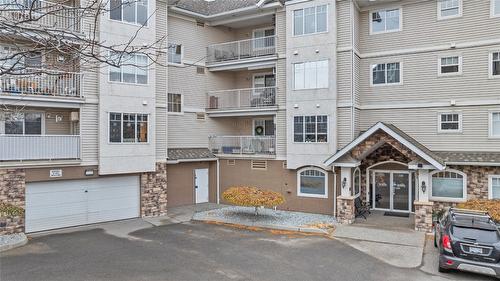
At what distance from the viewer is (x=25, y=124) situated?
16.1 metres

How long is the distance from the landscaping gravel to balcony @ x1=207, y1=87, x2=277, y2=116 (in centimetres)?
583

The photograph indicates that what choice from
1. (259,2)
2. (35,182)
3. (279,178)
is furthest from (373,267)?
(259,2)

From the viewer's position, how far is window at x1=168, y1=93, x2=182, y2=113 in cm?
2105

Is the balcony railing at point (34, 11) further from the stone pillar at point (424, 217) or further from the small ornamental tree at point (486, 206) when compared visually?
the small ornamental tree at point (486, 206)

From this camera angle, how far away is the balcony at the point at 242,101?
21.1 metres

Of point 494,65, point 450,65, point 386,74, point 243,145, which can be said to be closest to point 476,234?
point 494,65

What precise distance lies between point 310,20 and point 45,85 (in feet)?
43.3

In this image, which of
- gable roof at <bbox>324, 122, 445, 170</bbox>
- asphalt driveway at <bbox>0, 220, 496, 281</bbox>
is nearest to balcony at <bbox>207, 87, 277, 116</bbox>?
A: gable roof at <bbox>324, 122, 445, 170</bbox>

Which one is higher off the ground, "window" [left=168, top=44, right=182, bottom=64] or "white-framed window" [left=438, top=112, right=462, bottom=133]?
"window" [left=168, top=44, right=182, bottom=64]

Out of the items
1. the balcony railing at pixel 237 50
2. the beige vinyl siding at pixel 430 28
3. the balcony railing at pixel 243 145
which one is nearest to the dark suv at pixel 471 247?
the beige vinyl siding at pixel 430 28

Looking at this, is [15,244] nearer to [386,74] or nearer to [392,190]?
[392,190]

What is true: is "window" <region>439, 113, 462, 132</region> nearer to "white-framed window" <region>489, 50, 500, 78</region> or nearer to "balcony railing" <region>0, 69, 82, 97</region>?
"white-framed window" <region>489, 50, 500, 78</region>

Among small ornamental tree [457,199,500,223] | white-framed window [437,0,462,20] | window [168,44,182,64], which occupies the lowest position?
small ornamental tree [457,199,500,223]

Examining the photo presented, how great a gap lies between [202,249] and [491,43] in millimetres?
15701
